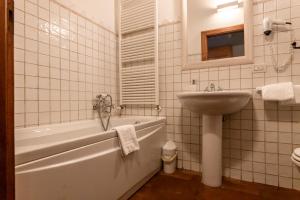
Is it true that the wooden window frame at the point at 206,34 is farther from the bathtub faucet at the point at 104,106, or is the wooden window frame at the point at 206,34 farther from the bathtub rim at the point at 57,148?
the bathtub rim at the point at 57,148

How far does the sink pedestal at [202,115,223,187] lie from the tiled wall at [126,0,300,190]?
277 millimetres

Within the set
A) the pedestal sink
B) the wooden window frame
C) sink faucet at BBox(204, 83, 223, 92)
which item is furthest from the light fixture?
the pedestal sink

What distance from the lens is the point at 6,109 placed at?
0.69 metres

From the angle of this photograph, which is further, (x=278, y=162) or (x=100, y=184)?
(x=278, y=162)

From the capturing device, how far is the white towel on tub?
1331 millimetres

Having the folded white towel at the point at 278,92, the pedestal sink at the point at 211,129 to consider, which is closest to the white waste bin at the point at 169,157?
the pedestal sink at the point at 211,129

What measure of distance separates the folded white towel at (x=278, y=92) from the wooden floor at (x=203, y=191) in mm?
790

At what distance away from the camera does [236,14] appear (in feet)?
6.03

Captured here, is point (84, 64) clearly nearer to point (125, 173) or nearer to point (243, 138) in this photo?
point (125, 173)

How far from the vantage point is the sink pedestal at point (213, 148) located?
5.44 feet

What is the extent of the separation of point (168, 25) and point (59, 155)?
181cm

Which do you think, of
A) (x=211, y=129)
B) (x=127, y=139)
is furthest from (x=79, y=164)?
(x=211, y=129)

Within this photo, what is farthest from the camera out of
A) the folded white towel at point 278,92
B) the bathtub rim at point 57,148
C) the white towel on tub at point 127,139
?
the folded white towel at point 278,92

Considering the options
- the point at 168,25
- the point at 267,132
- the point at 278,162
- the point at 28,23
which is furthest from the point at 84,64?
the point at 278,162
